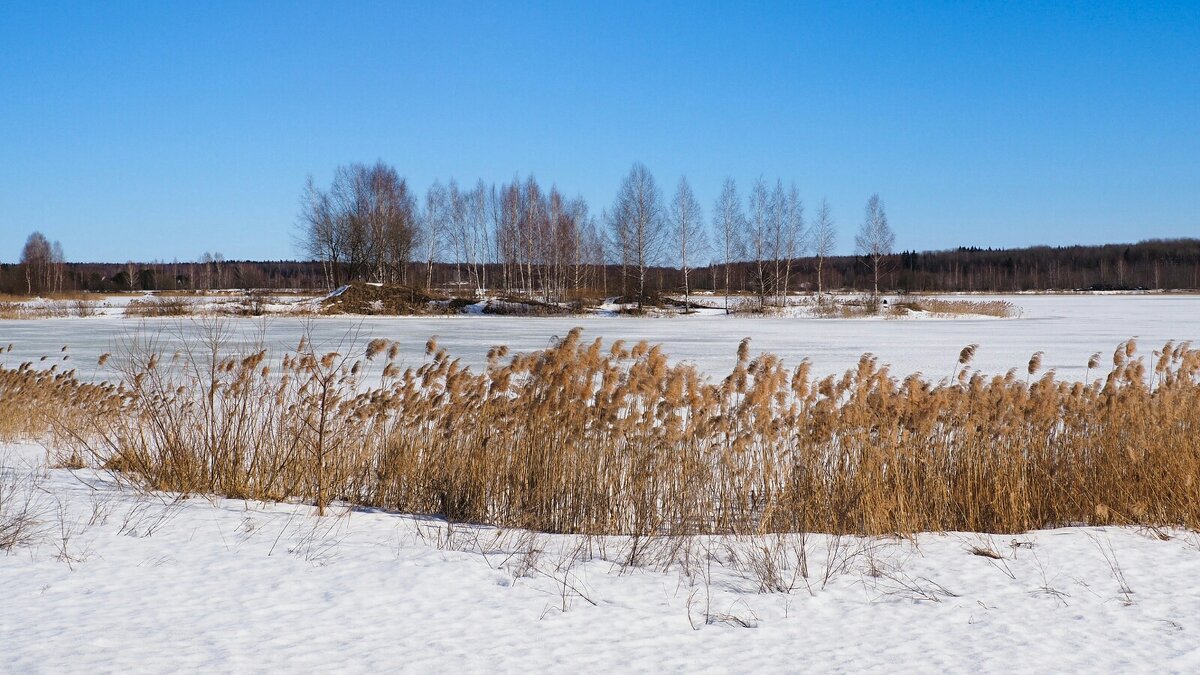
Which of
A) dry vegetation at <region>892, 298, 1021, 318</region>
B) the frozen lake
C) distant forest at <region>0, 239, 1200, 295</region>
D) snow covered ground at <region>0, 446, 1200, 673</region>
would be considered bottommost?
snow covered ground at <region>0, 446, 1200, 673</region>

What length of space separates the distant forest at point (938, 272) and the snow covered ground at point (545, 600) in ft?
296

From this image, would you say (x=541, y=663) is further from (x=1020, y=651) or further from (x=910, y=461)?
(x=910, y=461)

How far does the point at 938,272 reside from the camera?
152m

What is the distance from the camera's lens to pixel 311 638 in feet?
10.8

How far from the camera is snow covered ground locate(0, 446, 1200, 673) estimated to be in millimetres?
3211

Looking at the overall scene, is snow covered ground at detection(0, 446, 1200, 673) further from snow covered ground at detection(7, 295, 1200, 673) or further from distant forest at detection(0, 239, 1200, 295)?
distant forest at detection(0, 239, 1200, 295)

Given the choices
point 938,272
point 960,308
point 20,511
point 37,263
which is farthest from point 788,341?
point 938,272

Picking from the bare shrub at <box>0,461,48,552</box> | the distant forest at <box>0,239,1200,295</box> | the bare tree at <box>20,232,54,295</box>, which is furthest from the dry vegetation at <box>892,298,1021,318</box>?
the bare tree at <box>20,232,54,295</box>

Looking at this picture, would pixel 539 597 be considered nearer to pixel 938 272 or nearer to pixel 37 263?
pixel 37 263

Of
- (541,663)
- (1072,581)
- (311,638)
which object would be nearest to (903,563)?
(1072,581)

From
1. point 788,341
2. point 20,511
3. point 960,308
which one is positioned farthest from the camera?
A: point 960,308

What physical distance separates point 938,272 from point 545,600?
161m

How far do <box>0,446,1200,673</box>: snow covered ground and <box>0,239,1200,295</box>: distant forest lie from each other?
90.3 m

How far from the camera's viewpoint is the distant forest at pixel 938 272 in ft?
360
